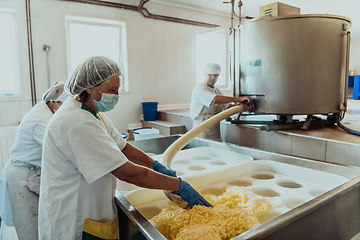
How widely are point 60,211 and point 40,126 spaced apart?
76cm

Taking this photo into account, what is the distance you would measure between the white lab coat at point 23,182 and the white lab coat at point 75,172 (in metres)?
0.72

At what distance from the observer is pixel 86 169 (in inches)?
38.1

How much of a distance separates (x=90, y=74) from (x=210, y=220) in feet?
2.59

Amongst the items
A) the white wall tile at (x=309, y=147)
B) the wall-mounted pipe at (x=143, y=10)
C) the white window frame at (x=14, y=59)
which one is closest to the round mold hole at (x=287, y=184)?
the white wall tile at (x=309, y=147)

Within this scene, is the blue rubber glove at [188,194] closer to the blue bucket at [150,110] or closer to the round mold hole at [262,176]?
the round mold hole at [262,176]

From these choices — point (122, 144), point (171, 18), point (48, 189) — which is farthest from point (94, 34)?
point (48, 189)

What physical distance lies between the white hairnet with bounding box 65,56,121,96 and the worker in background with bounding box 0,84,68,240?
2.30 feet

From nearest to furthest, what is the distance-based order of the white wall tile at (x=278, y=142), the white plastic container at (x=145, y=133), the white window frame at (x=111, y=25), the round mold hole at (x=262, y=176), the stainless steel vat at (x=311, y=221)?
the stainless steel vat at (x=311, y=221) → the round mold hole at (x=262, y=176) → the white wall tile at (x=278, y=142) → the white plastic container at (x=145, y=133) → the white window frame at (x=111, y=25)

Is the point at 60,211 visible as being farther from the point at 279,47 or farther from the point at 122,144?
the point at 279,47

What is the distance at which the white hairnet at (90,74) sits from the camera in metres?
1.07

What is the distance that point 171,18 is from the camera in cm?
574

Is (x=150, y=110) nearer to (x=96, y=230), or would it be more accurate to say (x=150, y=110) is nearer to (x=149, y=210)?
(x=149, y=210)

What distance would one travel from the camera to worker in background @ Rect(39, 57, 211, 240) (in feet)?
3.20

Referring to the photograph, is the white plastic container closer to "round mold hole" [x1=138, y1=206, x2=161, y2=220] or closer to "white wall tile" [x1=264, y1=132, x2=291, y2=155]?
"white wall tile" [x1=264, y1=132, x2=291, y2=155]
